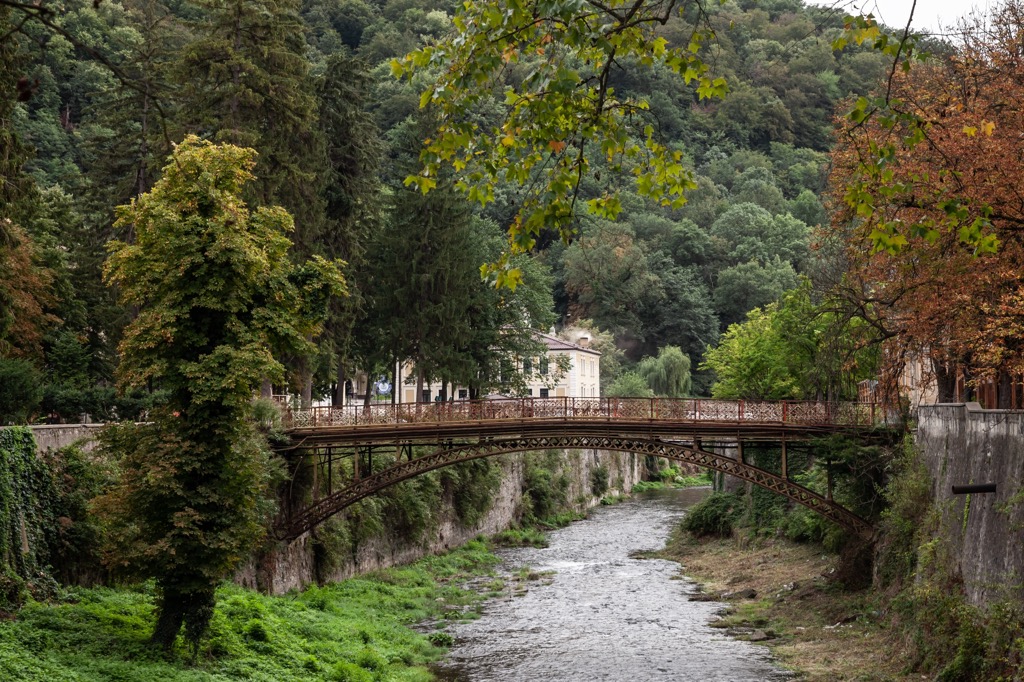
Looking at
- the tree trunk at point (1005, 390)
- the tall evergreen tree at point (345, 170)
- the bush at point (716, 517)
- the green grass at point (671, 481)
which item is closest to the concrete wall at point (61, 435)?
the tall evergreen tree at point (345, 170)

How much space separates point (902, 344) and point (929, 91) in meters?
5.68

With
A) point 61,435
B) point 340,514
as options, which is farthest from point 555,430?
point 61,435

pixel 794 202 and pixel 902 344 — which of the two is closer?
pixel 902 344

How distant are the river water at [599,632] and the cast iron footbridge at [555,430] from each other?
4.78 metres

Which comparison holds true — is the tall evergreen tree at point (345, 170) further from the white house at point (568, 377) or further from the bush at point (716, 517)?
the white house at point (568, 377)

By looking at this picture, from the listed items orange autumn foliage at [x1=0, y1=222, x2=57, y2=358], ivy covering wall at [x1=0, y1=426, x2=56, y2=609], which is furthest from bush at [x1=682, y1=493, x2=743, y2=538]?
ivy covering wall at [x1=0, y1=426, x2=56, y2=609]

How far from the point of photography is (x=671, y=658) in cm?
2736

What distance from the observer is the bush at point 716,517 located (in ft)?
158

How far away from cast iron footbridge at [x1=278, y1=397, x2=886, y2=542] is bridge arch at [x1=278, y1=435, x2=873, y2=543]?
4cm

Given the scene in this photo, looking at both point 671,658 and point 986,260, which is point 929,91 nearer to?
point 986,260

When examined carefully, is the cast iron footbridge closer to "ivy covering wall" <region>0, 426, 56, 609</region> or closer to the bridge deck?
the bridge deck

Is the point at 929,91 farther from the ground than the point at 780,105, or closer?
closer

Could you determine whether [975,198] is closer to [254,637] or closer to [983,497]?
[983,497]

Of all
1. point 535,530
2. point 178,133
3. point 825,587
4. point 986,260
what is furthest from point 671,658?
point 535,530
